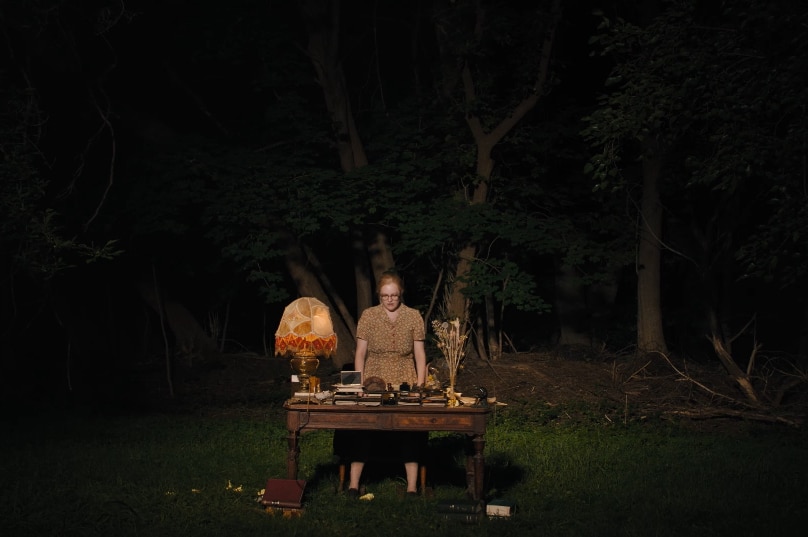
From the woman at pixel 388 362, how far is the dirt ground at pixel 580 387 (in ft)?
15.0

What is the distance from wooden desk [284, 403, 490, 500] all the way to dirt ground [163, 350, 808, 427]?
543 cm

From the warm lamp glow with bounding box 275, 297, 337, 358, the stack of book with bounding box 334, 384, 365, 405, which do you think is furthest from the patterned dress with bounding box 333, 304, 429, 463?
the stack of book with bounding box 334, 384, 365, 405

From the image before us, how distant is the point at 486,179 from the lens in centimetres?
1638

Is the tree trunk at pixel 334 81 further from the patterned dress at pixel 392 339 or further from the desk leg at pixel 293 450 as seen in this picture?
the desk leg at pixel 293 450

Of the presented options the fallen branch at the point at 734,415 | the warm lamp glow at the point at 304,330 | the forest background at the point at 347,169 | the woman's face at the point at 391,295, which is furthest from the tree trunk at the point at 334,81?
the warm lamp glow at the point at 304,330

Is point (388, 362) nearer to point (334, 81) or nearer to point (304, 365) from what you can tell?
point (304, 365)

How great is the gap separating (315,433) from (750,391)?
17.0ft

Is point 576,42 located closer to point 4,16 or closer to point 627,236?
point 627,236

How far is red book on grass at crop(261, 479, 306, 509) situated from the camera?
8086 mm

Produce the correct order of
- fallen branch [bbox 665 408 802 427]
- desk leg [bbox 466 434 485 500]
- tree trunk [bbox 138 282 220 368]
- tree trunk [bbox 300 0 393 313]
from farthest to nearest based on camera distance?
tree trunk [bbox 138 282 220 368]
tree trunk [bbox 300 0 393 313]
fallen branch [bbox 665 408 802 427]
desk leg [bbox 466 434 485 500]

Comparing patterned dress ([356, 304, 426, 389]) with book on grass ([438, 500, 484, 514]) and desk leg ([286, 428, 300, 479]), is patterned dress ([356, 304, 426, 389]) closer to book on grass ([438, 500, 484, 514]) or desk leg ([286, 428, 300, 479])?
desk leg ([286, 428, 300, 479])

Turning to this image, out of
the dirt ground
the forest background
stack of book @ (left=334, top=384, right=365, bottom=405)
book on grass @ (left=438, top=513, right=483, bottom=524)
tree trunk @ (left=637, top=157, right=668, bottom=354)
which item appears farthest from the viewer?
tree trunk @ (left=637, top=157, right=668, bottom=354)

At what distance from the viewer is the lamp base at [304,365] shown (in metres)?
8.36

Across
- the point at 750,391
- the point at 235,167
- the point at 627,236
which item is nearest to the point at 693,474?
the point at 750,391
